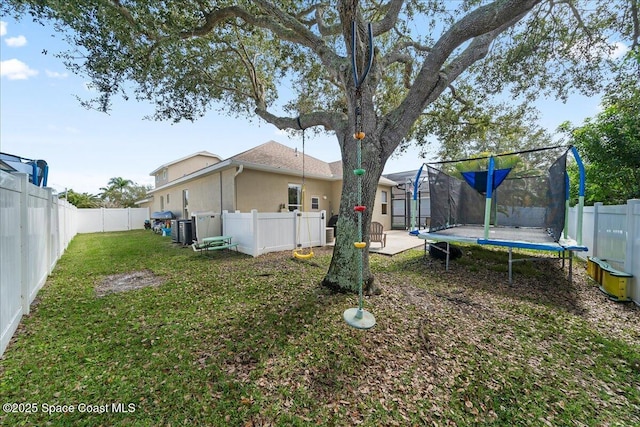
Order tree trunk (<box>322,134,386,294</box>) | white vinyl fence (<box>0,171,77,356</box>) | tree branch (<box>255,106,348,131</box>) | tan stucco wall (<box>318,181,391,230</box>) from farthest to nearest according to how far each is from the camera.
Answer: tan stucco wall (<box>318,181,391,230</box>) < tree branch (<box>255,106,348,131</box>) < tree trunk (<box>322,134,386,294</box>) < white vinyl fence (<box>0,171,77,356</box>)

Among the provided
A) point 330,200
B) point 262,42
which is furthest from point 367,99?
point 330,200

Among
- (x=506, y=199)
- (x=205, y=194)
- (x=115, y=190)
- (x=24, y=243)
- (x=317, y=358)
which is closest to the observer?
(x=317, y=358)

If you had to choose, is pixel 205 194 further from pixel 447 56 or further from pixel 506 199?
pixel 506 199

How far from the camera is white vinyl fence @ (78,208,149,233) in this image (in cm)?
1714

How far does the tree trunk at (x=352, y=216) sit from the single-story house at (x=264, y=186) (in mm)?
6242

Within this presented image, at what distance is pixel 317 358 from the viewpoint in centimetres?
247

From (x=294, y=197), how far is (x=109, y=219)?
16.3m

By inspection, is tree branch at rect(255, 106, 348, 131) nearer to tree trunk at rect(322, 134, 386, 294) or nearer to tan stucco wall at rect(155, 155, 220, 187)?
tree trunk at rect(322, 134, 386, 294)

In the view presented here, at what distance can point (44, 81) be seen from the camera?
573 cm

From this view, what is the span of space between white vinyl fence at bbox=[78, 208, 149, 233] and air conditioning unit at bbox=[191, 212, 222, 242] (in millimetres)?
14046

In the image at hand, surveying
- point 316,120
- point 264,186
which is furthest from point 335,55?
point 264,186

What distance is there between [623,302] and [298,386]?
555cm

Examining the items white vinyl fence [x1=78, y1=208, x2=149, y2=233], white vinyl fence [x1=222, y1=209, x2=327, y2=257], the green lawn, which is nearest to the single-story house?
white vinyl fence [x1=222, y1=209, x2=327, y2=257]

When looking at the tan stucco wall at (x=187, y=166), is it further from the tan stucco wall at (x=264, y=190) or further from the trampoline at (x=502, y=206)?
the trampoline at (x=502, y=206)
